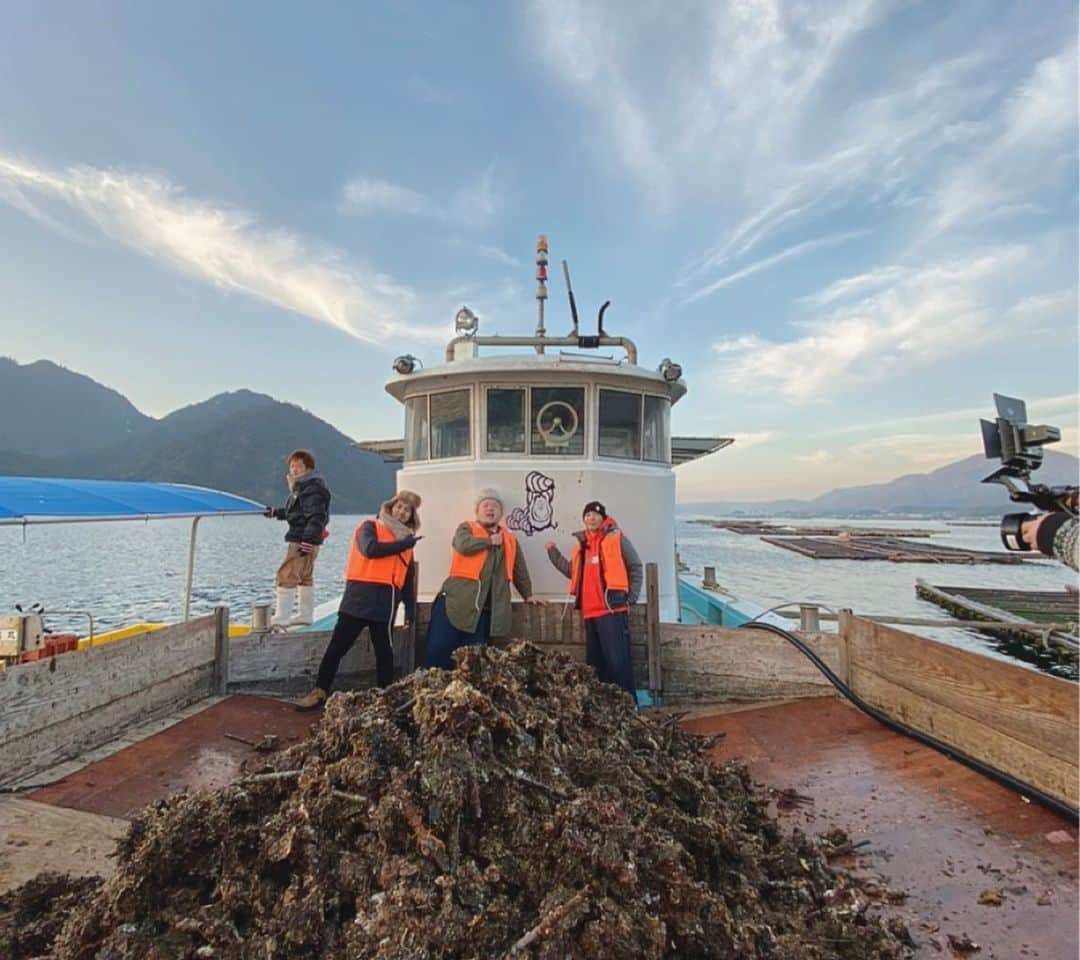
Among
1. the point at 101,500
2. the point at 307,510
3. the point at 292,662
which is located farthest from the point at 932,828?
the point at 101,500

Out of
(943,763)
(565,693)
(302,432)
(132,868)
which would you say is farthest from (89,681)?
(302,432)

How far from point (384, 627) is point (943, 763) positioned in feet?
12.6

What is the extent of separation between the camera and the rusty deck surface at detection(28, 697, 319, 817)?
311 centimetres

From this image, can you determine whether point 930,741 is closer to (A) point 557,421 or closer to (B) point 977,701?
(B) point 977,701

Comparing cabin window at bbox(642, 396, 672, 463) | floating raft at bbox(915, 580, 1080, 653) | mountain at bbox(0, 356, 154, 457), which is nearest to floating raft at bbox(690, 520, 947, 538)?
floating raft at bbox(915, 580, 1080, 653)

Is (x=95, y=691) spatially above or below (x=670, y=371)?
below

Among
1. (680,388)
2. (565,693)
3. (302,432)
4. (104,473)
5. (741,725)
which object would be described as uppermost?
(302,432)

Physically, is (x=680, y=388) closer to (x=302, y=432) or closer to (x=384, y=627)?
(x=384, y=627)

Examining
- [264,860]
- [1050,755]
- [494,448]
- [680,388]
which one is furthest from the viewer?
[680,388]

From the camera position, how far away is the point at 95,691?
3.69m

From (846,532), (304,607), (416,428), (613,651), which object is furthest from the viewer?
(846,532)

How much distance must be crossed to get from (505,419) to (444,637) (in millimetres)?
2671

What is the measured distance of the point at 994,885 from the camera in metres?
2.40

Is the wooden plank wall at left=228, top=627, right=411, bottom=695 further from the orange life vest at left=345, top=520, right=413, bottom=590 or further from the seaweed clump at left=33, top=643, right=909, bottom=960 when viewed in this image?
the seaweed clump at left=33, top=643, right=909, bottom=960
